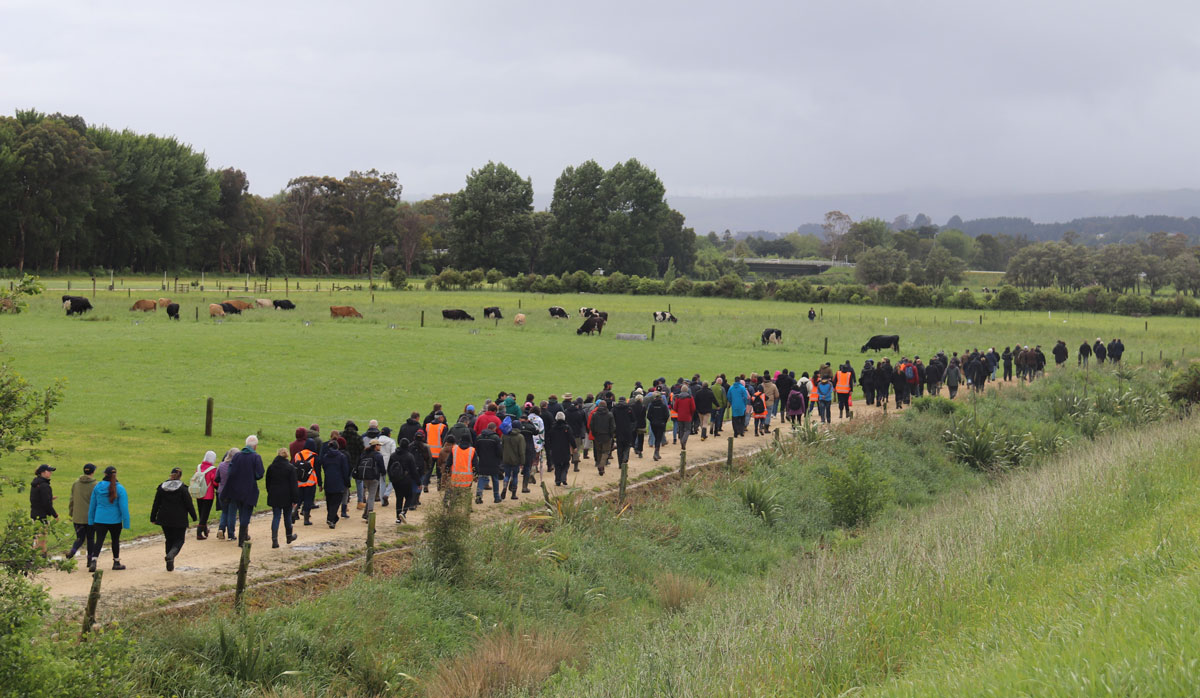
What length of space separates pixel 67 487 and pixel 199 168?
296 feet

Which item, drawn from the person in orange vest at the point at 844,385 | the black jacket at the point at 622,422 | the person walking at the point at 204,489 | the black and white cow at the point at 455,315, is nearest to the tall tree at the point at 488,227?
the black and white cow at the point at 455,315

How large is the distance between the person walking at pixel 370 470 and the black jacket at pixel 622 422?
546cm

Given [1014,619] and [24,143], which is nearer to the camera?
[1014,619]

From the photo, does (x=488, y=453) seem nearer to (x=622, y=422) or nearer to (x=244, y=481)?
(x=622, y=422)

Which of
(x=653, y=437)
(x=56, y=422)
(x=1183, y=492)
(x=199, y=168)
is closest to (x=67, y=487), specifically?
(x=56, y=422)

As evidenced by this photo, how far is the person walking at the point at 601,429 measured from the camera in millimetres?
19375

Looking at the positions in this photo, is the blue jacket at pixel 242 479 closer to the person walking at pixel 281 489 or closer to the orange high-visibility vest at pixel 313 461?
the person walking at pixel 281 489

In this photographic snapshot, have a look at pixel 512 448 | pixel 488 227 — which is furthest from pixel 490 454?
pixel 488 227

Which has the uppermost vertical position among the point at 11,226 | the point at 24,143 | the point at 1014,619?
the point at 24,143

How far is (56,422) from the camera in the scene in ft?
73.2

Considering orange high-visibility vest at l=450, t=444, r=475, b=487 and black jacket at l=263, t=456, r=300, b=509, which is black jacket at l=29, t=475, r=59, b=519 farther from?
orange high-visibility vest at l=450, t=444, r=475, b=487

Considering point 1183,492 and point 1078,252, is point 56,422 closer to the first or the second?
point 1183,492

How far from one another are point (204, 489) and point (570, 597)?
229 inches

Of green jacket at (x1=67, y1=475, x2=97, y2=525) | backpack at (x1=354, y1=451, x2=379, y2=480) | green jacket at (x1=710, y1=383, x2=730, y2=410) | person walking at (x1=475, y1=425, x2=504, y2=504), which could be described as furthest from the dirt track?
green jacket at (x1=710, y1=383, x2=730, y2=410)
